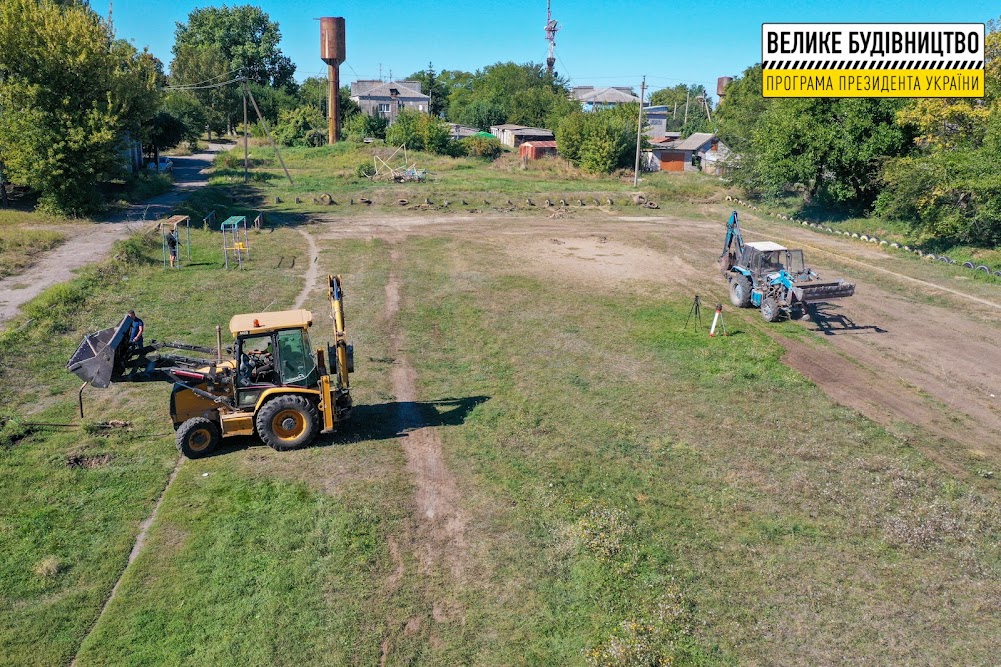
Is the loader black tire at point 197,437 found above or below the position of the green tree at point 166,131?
below

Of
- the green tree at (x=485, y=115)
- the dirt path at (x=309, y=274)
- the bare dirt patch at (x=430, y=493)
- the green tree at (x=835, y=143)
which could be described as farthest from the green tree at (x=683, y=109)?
the bare dirt patch at (x=430, y=493)

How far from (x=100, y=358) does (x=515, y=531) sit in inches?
274

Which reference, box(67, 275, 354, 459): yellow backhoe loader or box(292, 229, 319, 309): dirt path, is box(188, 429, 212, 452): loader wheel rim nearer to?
box(67, 275, 354, 459): yellow backhoe loader

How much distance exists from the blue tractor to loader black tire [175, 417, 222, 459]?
15905 mm

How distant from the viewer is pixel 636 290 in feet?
80.2

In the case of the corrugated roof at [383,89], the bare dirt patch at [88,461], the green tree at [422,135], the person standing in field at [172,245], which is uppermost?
the corrugated roof at [383,89]

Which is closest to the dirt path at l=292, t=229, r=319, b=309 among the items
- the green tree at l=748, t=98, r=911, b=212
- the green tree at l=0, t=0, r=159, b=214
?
the green tree at l=0, t=0, r=159, b=214

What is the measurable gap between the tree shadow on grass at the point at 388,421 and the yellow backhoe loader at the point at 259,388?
45 centimetres

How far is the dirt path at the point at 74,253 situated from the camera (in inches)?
810

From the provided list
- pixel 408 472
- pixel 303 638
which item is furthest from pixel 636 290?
pixel 303 638

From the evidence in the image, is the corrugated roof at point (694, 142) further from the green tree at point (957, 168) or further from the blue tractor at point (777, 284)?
the blue tractor at point (777, 284)

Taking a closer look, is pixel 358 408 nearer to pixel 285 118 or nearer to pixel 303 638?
pixel 303 638

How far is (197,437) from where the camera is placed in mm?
11844

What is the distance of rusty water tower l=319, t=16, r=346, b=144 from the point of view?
68.8 metres
